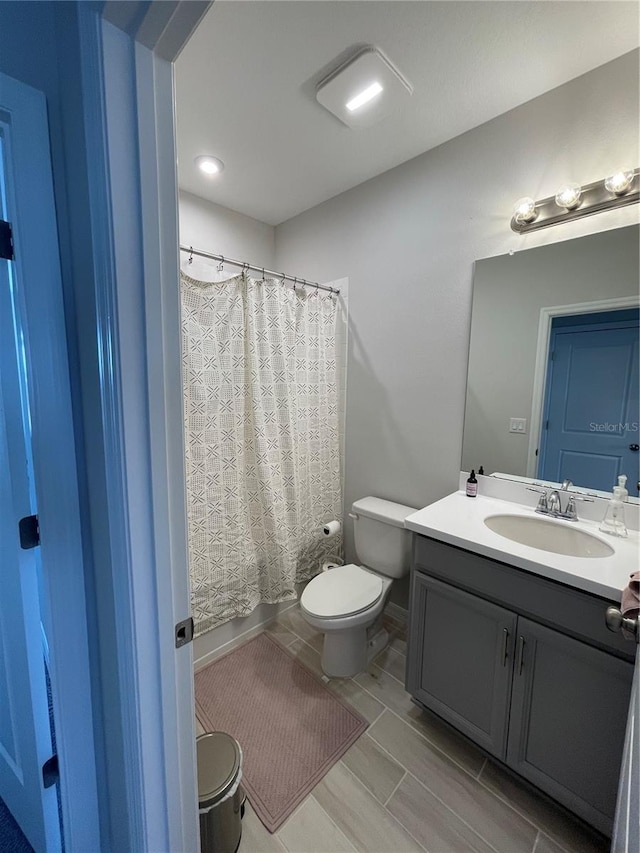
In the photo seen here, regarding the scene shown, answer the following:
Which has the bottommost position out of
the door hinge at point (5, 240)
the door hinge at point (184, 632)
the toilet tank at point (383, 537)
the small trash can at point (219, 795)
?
the small trash can at point (219, 795)

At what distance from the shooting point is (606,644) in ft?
3.21

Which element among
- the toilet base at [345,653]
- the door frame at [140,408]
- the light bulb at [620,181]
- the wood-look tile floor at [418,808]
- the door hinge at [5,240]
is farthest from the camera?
the toilet base at [345,653]

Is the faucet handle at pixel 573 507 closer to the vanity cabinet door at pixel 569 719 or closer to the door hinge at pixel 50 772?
the vanity cabinet door at pixel 569 719

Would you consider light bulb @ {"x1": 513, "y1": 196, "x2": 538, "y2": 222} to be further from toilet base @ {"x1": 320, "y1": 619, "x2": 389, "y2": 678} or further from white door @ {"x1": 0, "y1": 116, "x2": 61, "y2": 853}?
toilet base @ {"x1": 320, "y1": 619, "x2": 389, "y2": 678}

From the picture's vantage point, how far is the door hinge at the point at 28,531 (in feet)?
2.63

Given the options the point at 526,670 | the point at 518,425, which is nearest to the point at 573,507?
the point at 518,425

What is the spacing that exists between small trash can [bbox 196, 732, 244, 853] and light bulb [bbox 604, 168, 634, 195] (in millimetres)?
2289

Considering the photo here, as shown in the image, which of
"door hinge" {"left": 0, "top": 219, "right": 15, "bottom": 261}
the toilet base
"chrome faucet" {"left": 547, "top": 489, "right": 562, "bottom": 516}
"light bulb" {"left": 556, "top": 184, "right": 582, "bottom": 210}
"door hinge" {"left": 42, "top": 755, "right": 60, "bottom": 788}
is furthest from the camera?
the toilet base

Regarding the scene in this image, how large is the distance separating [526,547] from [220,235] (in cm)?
239

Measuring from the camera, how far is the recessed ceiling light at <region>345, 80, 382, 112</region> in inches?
53.3

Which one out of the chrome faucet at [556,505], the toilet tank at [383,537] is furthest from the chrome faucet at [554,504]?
the toilet tank at [383,537]

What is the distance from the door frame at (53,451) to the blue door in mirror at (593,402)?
170cm

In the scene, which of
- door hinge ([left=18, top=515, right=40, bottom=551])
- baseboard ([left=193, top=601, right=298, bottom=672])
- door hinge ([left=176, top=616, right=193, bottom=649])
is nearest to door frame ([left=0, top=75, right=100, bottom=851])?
door hinge ([left=18, top=515, right=40, bottom=551])

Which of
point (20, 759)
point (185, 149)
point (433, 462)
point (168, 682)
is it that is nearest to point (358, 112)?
point (185, 149)
